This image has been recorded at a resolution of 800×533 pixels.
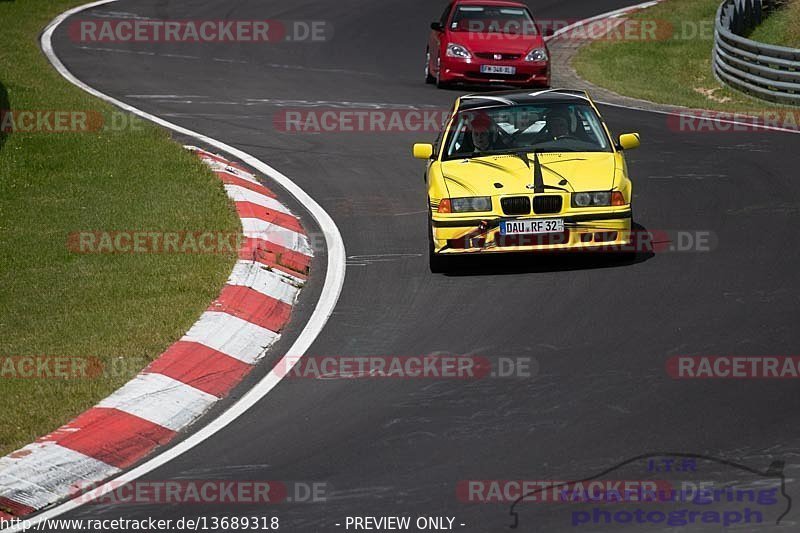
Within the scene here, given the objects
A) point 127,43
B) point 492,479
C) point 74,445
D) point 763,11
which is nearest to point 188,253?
point 74,445

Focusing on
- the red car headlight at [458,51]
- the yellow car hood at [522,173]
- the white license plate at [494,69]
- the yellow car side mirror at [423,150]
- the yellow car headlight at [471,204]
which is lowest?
the yellow car headlight at [471,204]

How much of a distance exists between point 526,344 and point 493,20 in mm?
15599

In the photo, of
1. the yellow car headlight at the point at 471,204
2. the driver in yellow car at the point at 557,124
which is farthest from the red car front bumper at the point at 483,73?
the yellow car headlight at the point at 471,204

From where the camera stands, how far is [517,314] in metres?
9.90

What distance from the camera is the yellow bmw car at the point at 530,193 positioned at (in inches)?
433

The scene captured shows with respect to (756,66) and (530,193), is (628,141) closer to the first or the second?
(530,193)

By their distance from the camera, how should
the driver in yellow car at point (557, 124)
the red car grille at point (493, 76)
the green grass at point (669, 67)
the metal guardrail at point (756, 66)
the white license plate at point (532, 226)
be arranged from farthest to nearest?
1. the green grass at point (669, 67)
2. the red car grille at point (493, 76)
3. the metal guardrail at point (756, 66)
4. the driver in yellow car at point (557, 124)
5. the white license plate at point (532, 226)

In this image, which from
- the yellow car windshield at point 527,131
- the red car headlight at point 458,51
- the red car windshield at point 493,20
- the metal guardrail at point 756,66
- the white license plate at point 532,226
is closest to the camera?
the white license plate at point 532,226

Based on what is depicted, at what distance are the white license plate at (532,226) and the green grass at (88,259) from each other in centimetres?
236

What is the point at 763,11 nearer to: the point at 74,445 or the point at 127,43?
the point at 127,43

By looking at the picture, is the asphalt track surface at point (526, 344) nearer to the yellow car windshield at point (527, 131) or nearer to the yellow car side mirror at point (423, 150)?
the yellow car side mirror at point (423, 150)

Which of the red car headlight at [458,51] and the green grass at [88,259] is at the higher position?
the red car headlight at [458,51]

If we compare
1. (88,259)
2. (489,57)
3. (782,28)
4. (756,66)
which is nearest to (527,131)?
(88,259)

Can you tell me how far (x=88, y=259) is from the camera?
11.6 metres
